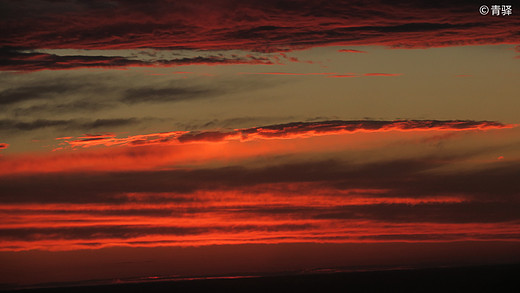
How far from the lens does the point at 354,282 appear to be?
64.1 m

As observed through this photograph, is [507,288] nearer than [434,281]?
Yes

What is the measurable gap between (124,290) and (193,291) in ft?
19.0

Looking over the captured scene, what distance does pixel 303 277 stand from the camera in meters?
65.4

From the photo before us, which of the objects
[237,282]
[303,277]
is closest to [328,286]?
[303,277]

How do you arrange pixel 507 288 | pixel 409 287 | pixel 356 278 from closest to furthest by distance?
1. pixel 507 288
2. pixel 409 287
3. pixel 356 278

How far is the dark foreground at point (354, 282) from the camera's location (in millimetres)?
60594

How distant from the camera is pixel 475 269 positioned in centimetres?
6675

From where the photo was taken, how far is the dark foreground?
6059 centimetres

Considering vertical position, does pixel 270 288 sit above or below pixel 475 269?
below

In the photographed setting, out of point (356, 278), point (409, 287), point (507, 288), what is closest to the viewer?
point (507, 288)

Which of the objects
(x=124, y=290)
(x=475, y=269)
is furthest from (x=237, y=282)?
(x=475, y=269)

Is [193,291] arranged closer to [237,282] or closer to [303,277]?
[237,282]

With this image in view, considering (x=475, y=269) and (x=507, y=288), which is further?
(x=475, y=269)

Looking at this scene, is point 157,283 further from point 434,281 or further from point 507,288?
point 507,288
